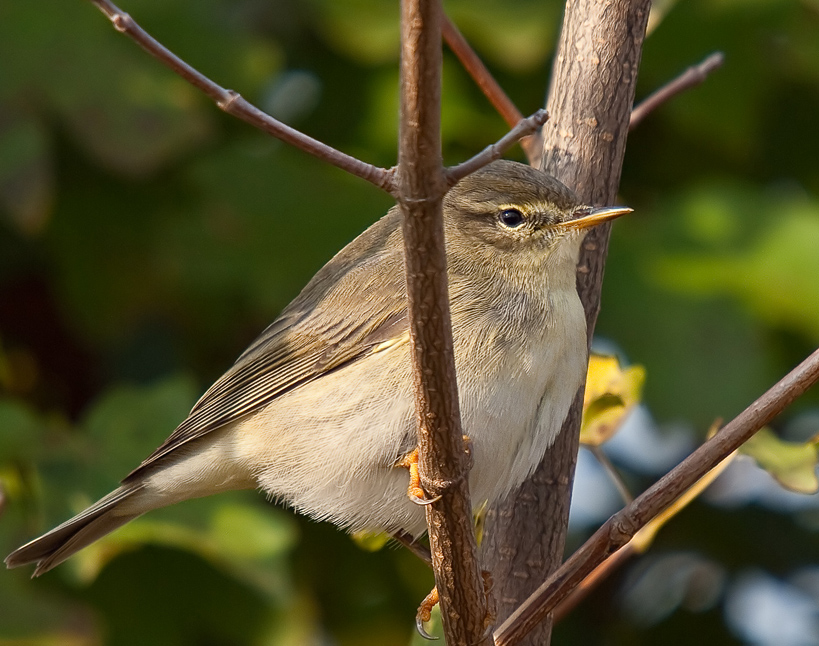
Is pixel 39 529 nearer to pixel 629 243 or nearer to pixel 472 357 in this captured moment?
pixel 472 357

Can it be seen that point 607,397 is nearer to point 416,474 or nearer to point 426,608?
point 416,474

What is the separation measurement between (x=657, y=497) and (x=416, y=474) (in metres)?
0.63

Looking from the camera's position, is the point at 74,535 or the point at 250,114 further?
the point at 74,535

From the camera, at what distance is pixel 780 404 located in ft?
6.55

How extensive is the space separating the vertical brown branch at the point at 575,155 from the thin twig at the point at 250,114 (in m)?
1.40

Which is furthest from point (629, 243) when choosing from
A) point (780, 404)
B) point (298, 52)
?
point (780, 404)

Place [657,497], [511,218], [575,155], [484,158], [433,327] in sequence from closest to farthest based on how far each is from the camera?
[484,158] < [433,327] < [657,497] < [575,155] < [511,218]

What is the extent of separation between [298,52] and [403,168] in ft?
8.89

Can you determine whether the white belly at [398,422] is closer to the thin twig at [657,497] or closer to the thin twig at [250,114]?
the thin twig at [657,497]

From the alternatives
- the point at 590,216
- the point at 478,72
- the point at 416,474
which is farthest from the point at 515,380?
the point at 478,72

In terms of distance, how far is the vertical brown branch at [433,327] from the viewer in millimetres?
1514

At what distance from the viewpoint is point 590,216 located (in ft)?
9.69

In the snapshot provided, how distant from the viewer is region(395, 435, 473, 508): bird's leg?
7.13 ft

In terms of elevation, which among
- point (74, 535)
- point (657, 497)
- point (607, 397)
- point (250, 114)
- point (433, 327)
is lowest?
point (607, 397)
